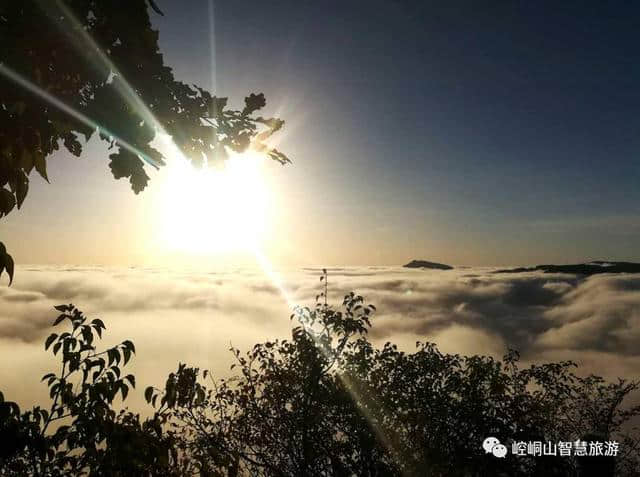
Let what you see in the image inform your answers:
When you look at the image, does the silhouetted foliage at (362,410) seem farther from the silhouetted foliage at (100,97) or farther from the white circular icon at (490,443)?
the silhouetted foliage at (100,97)

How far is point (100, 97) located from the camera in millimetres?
2668

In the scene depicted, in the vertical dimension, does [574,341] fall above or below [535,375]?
below

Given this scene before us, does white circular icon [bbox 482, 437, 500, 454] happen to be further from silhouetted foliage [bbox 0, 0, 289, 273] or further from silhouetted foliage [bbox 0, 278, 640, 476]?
silhouetted foliage [bbox 0, 0, 289, 273]

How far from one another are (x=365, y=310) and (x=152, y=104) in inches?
374

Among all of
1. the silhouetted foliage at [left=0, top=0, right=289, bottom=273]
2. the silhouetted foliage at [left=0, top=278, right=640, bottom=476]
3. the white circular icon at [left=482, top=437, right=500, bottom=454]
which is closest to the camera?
the silhouetted foliage at [left=0, top=0, right=289, bottom=273]

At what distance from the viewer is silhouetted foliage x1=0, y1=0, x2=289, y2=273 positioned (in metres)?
1.92

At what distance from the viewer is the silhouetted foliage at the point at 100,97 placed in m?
1.92

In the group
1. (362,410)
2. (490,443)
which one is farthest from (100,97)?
(362,410)

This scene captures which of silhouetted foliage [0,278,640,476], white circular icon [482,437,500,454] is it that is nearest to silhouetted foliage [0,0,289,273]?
silhouetted foliage [0,278,640,476]

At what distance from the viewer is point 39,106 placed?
216 centimetres

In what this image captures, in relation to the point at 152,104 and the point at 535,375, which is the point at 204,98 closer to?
the point at 152,104

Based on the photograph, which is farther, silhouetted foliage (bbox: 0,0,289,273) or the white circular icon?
the white circular icon

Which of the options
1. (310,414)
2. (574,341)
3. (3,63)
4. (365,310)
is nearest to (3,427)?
(3,63)

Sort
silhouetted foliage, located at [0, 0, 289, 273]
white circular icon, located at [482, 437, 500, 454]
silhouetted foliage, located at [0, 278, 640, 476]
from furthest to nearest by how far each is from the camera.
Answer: silhouetted foliage, located at [0, 278, 640, 476], white circular icon, located at [482, 437, 500, 454], silhouetted foliage, located at [0, 0, 289, 273]
